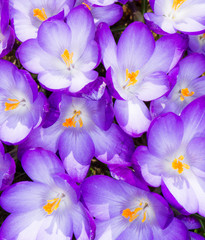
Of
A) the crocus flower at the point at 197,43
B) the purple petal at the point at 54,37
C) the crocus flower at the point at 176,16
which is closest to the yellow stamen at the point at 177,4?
the crocus flower at the point at 176,16

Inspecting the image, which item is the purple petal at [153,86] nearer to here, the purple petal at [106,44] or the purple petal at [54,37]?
the purple petal at [106,44]

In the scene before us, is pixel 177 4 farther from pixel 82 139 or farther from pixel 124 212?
pixel 124 212

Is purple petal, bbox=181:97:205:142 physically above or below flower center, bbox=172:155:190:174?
above

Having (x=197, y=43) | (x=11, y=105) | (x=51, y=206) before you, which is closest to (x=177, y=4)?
(x=197, y=43)

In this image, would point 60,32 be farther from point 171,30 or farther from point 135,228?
point 135,228

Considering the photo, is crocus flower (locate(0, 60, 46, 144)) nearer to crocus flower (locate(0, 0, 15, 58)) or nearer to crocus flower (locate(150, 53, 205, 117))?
crocus flower (locate(0, 0, 15, 58))

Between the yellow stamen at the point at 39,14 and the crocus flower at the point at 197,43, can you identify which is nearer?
the yellow stamen at the point at 39,14

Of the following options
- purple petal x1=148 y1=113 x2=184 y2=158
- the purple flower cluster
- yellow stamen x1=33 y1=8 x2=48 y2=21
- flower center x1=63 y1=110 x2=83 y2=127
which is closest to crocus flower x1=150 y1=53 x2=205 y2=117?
the purple flower cluster
